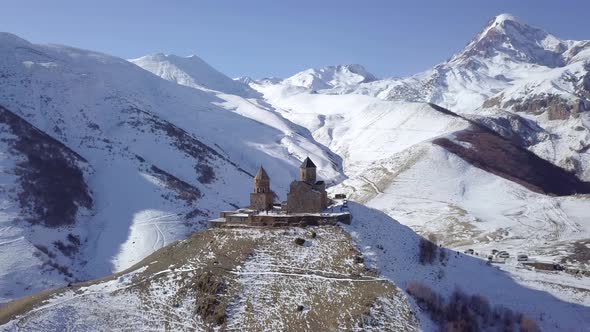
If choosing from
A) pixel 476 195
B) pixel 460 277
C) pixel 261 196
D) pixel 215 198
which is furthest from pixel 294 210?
pixel 476 195

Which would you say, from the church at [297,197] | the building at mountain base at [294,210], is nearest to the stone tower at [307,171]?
the building at mountain base at [294,210]

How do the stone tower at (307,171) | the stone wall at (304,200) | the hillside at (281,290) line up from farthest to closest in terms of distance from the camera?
the stone tower at (307,171), the stone wall at (304,200), the hillside at (281,290)

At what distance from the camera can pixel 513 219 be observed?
10719 cm

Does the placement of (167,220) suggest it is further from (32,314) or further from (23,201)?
(32,314)

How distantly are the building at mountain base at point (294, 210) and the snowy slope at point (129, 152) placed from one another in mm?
23867

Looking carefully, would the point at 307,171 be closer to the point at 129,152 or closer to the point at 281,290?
the point at 281,290

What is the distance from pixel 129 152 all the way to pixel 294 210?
6587 cm

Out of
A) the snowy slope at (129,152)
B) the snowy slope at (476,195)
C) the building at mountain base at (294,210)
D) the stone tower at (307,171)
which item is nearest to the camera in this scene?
the building at mountain base at (294,210)

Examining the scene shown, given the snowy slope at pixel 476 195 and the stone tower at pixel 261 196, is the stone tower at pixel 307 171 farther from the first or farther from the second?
the snowy slope at pixel 476 195

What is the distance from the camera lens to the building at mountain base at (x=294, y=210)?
58.8 m

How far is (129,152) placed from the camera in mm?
118812

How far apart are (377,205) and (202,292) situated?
80177mm

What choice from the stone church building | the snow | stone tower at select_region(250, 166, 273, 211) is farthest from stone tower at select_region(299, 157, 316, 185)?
the snow

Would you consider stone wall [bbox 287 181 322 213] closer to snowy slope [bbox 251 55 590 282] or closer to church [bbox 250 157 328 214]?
church [bbox 250 157 328 214]
